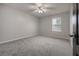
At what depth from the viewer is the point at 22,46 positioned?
8.27 ft

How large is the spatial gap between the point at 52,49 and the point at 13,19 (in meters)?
1.82

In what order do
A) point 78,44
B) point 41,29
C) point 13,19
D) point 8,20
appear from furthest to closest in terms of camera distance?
point 8,20 → point 13,19 → point 41,29 → point 78,44

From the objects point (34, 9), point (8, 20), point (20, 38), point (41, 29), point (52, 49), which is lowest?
point (52, 49)

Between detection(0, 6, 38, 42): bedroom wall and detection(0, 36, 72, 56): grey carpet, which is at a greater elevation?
detection(0, 6, 38, 42): bedroom wall

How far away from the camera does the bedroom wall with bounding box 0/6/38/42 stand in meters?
2.34

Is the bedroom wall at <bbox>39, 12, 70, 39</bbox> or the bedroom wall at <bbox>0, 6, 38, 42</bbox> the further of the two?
the bedroom wall at <bbox>0, 6, 38, 42</bbox>

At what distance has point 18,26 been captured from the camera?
2.39m

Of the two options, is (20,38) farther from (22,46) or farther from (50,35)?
(50,35)

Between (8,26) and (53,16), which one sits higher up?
(53,16)

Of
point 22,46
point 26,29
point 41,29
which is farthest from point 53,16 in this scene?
point 22,46

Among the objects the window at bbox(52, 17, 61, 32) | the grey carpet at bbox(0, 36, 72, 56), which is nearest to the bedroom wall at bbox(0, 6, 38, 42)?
the grey carpet at bbox(0, 36, 72, 56)

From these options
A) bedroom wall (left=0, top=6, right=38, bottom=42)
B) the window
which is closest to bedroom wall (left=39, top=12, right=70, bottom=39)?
the window

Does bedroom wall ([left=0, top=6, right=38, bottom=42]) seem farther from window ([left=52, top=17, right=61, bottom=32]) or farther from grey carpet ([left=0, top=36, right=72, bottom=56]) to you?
window ([left=52, top=17, right=61, bottom=32])

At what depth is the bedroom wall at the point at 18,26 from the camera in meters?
2.34
